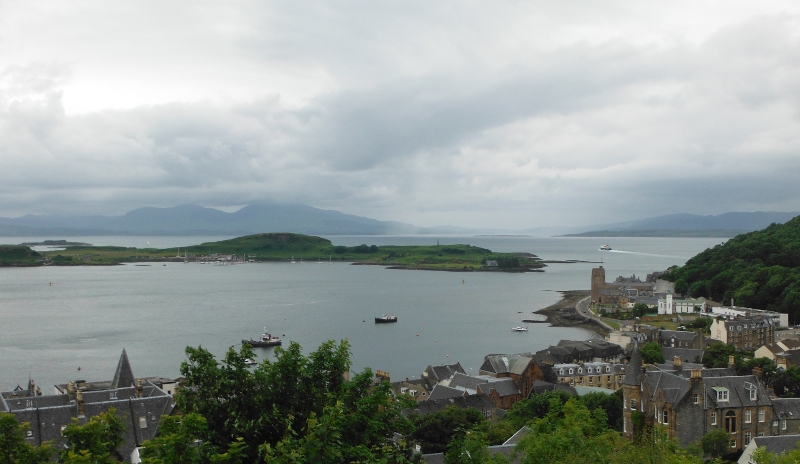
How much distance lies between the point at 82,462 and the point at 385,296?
108 m

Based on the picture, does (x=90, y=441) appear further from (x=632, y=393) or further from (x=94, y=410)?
(x=632, y=393)

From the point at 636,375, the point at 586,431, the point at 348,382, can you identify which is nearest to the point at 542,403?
the point at 636,375

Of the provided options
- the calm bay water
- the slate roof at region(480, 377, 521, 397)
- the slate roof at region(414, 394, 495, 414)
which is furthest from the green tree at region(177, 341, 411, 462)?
the calm bay water

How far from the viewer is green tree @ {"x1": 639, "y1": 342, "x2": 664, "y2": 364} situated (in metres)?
49.5

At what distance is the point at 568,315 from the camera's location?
305ft

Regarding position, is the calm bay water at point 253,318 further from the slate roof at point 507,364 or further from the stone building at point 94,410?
the stone building at point 94,410

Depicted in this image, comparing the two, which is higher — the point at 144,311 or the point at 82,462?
the point at 82,462

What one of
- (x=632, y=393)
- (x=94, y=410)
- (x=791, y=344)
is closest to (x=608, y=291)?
(x=791, y=344)

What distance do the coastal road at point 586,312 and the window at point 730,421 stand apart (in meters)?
51.6

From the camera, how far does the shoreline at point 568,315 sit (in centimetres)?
8332

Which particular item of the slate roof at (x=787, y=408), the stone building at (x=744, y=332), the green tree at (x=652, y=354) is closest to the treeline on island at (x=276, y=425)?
the slate roof at (x=787, y=408)

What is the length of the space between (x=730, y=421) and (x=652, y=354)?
74.6ft

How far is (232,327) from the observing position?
79.2 meters

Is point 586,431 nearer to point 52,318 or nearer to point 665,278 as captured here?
point 52,318
